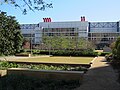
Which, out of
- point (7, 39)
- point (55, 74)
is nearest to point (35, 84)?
point (55, 74)

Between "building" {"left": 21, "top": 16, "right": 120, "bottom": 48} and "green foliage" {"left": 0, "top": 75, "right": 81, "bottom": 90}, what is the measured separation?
107152 mm

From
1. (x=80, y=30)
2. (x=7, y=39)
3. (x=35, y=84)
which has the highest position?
(x=80, y=30)

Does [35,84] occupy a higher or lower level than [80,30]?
lower

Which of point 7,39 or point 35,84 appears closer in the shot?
point 35,84

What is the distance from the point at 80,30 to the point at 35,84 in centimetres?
11109

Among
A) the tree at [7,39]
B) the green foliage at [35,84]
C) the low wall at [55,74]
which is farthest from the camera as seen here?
the tree at [7,39]

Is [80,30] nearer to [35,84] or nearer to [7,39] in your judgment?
[7,39]

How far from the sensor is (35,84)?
1219cm

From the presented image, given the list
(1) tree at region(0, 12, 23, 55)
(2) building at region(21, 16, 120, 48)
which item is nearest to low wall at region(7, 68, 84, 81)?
(1) tree at region(0, 12, 23, 55)

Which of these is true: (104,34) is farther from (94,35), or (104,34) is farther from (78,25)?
(78,25)

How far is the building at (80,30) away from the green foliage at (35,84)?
4219 inches

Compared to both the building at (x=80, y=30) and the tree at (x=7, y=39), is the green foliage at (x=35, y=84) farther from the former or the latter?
the building at (x=80, y=30)

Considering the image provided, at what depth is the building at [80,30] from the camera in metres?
121

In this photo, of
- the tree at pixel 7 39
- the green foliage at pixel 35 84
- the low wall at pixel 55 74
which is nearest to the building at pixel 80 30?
the tree at pixel 7 39
